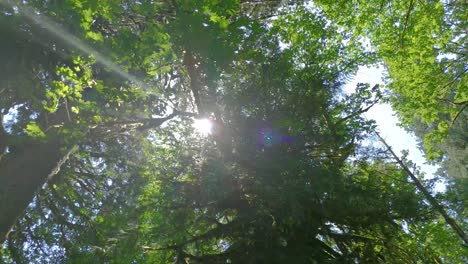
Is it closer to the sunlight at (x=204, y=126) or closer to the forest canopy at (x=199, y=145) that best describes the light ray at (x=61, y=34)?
the forest canopy at (x=199, y=145)

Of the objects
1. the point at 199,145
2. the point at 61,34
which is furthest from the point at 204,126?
the point at 61,34

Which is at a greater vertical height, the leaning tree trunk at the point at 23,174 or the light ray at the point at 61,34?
the light ray at the point at 61,34

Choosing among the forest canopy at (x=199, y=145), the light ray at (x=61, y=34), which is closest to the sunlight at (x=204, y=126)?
the forest canopy at (x=199, y=145)

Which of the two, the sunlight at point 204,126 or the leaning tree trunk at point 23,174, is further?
the sunlight at point 204,126

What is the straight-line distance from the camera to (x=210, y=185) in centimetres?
564

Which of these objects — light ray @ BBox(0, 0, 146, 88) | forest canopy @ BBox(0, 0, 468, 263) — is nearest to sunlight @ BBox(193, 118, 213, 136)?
forest canopy @ BBox(0, 0, 468, 263)

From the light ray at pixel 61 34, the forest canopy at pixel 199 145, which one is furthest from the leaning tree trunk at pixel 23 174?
the light ray at pixel 61 34

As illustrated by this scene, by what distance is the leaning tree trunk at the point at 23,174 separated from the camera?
5078 mm

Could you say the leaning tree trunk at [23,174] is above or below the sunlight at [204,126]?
below

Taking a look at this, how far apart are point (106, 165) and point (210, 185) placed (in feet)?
16.9

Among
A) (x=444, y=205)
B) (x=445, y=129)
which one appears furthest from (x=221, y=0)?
(x=445, y=129)

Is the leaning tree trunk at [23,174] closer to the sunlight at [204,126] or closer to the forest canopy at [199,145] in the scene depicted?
the forest canopy at [199,145]

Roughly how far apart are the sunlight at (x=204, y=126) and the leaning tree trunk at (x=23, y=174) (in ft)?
8.45

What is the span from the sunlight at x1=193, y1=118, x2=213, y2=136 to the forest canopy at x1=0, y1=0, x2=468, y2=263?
0.34 feet
